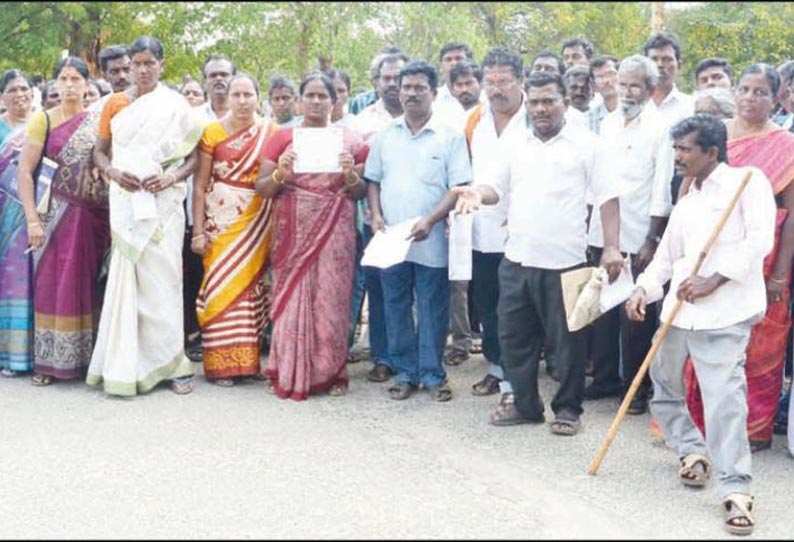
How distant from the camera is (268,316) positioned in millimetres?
6566

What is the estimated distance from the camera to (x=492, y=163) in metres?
5.93

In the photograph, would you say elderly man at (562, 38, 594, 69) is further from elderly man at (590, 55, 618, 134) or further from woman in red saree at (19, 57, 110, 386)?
woman in red saree at (19, 57, 110, 386)

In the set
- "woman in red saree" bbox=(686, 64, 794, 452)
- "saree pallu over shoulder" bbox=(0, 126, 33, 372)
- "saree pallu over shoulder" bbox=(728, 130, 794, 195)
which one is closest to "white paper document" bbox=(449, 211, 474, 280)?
"woman in red saree" bbox=(686, 64, 794, 452)

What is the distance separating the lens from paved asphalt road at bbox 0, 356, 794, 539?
4105 mm

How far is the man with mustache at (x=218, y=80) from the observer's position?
23.2ft

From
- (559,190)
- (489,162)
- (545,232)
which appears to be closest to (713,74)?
(489,162)

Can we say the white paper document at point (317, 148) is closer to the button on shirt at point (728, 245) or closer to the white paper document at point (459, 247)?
the white paper document at point (459, 247)

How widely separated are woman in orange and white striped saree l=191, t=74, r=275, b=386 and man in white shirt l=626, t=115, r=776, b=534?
9.04 ft

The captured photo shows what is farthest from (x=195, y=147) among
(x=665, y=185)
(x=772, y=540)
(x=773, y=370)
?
(x=772, y=540)

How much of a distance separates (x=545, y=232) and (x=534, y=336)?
0.59m

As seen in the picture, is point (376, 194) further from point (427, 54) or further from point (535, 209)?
point (427, 54)

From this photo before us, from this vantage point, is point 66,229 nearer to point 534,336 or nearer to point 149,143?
point 149,143

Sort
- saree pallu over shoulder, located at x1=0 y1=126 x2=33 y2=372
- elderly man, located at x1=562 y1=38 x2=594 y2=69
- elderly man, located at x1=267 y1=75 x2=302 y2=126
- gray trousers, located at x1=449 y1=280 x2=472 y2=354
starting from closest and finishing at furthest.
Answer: saree pallu over shoulder, located at x1=0 y1=126 x2=33 y2=372 < elderly man, located at x1=267 y1=75 x2=302 y2=126 < gray trousers, located at x1=449 y1=280 x2=472 y2=354 < elderly man, located at x1=562 y1=38 x2=594 y2=69

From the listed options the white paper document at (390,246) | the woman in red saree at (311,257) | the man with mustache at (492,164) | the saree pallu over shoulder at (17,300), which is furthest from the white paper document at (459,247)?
the saree pallu over shoulder at (17,300)
